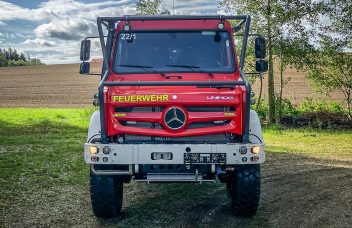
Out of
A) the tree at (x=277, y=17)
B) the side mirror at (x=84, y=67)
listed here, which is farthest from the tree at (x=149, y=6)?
the side mirror at (x=84, y=67)

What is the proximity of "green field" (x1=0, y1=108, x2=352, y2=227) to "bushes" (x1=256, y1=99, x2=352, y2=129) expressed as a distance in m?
5.36

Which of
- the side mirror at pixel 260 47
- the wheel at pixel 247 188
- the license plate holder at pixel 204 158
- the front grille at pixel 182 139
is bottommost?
the wheel at pixel 247 188

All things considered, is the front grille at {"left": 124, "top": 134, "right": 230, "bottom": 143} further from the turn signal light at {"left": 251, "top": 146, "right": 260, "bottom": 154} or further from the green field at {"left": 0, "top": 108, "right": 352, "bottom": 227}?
the green field at {"left": 0, "top": 108, "right": 352, "bottom": 227}

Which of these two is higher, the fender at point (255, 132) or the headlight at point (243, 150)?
the fender at point (255, 132)

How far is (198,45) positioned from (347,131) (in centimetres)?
1373

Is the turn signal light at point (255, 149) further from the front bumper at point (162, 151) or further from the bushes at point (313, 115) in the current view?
the bushes at point (313, 115)

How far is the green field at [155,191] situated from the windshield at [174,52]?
2194mm

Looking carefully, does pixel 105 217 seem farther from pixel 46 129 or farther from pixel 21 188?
pixel 46 129

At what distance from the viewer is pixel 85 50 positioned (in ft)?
25.2

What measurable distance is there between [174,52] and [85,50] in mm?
1447

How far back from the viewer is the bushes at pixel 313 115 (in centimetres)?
2078

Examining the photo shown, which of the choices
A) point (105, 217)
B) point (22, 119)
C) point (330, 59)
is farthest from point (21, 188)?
point (330, 59)

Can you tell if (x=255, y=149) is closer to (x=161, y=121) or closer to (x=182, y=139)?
(x=182, y=139)

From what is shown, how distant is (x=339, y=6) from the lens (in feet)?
67.6
